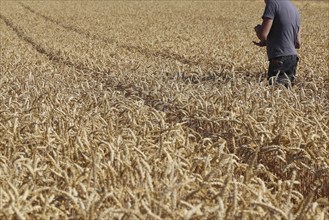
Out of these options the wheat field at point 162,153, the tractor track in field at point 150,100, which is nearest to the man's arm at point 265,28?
the wheat field at point 162,153

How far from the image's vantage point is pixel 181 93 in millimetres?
5828

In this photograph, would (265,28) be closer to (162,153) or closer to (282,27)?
(282,27)

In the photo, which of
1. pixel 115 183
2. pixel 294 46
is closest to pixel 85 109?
pixel 115 183

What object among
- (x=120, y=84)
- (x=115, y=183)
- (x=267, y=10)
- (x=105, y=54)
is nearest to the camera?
(x=115, y=183)

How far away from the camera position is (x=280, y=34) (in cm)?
717

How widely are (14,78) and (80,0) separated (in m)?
36.7

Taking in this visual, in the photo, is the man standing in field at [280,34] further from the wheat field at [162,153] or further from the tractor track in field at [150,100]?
the tractor track in field at [150,100]

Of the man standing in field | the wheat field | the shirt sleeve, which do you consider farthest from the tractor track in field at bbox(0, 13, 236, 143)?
the shirt sleeve

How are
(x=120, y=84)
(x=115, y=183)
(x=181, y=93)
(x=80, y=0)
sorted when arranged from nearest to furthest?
(x=115, y=183), (x=181, y=93), (x=120, y=84), (x=80, y=0)

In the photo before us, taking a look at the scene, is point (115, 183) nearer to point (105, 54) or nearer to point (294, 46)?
point (294, 46)

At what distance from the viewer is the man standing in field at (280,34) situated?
6.95 m

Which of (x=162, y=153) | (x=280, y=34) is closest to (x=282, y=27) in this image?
(x=280, y=34)

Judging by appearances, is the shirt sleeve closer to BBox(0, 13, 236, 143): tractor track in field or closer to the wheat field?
the wheat field

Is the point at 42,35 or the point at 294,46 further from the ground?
the point at 294,46
